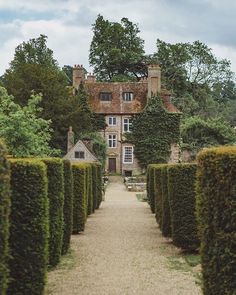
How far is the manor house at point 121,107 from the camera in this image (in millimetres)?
61406

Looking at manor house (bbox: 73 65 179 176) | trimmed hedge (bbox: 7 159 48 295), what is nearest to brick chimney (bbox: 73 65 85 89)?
manor house (bbox: 73 65 179 176)

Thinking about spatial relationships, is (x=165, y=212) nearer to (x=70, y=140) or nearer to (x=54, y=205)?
(x=54, y=205)

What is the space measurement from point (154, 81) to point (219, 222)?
178ft

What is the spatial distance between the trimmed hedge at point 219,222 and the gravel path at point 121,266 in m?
2.66

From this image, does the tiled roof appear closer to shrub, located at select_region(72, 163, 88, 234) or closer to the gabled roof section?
the gabled roof section

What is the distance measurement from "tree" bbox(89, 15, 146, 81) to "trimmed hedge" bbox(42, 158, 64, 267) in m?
62.6

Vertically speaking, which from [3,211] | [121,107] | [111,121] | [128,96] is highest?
[128,96]

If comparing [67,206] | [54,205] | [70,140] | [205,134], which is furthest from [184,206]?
[205,134]

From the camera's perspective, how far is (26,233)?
9125mm

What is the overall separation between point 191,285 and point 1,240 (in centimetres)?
514

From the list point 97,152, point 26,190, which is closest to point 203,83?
point 97,152

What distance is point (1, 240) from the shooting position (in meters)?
6.99

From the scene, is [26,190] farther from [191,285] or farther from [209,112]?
[209,112]

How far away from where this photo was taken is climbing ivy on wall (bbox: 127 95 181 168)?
2384 inches
